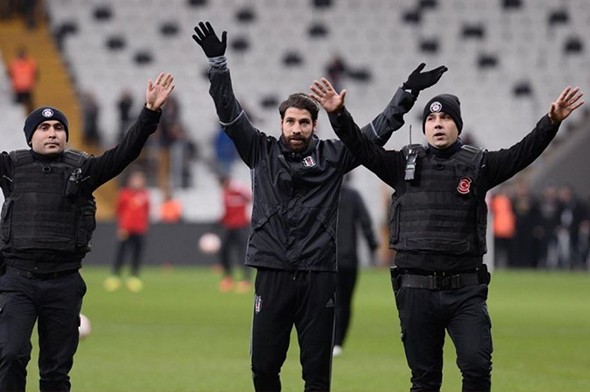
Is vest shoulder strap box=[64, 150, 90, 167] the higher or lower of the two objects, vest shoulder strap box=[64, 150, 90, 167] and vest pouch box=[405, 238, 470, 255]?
the higher

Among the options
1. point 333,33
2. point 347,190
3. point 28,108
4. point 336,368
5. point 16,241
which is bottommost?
point 336,368


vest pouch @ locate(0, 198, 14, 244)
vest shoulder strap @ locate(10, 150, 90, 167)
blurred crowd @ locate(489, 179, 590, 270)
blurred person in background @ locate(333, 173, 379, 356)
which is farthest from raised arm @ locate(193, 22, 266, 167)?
blurred crowd @ locate(489, 179, 590, 270)

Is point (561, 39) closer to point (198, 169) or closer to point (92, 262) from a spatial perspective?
point (198, 169)

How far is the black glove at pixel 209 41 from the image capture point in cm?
998

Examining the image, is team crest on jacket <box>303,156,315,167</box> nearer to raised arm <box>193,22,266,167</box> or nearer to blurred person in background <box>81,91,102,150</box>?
raised arm <box>193,22,266,167</box>

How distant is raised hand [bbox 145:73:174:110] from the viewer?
973 centimetres

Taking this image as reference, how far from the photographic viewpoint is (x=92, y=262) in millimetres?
34625

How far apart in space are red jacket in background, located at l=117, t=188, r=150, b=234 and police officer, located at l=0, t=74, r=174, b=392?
18627mm

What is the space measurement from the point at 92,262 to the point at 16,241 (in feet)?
82.3

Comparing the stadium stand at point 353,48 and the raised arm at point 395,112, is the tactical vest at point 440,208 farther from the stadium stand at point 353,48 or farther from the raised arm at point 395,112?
the stadium stand at point 353,48

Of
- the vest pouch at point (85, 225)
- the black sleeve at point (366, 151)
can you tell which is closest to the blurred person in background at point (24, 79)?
the vest pouch at point (85, 225)

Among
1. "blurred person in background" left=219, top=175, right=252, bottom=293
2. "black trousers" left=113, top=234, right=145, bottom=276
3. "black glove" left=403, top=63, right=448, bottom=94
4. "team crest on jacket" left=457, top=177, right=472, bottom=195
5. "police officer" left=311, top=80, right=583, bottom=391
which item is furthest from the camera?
"black trousers" left=113, top=234, right=145, bottom=276

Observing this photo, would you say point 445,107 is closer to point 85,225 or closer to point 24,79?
point 85,225

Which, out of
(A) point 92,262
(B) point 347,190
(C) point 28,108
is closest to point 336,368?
(B) point 347,190
